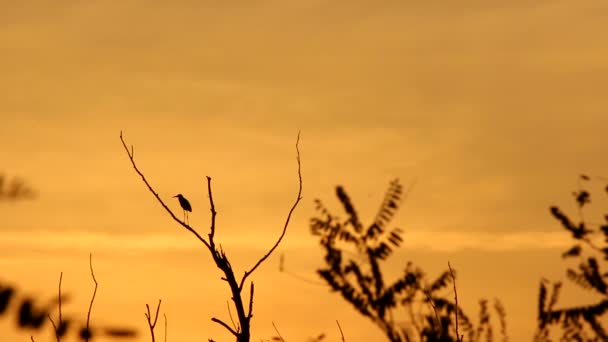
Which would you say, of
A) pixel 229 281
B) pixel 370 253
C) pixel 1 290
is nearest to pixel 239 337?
pixel 229 281

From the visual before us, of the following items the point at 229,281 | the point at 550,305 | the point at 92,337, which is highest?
the point at 550,305

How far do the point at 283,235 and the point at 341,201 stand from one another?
872 centimetres

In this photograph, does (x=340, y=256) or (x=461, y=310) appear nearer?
(x=340, y=256)

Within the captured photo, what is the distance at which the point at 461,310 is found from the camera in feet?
49.3

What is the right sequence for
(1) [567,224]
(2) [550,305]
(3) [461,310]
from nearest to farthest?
(3) [461,310] → (2) [550,305] → (1) [567,224]

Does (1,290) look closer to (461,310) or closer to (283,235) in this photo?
(283,235)

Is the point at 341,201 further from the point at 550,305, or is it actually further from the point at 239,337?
the point at 239,337

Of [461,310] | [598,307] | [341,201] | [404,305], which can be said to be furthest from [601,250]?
[404,305]

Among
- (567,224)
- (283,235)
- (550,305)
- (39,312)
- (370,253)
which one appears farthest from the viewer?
(567,224)

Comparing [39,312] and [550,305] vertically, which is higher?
[550,305]

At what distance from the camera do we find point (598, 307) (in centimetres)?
1697

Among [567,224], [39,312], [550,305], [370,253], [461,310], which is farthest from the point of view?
[567,224]

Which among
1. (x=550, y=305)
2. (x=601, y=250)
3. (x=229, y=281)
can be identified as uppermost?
(x=601, y=250)

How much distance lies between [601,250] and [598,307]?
111cm
